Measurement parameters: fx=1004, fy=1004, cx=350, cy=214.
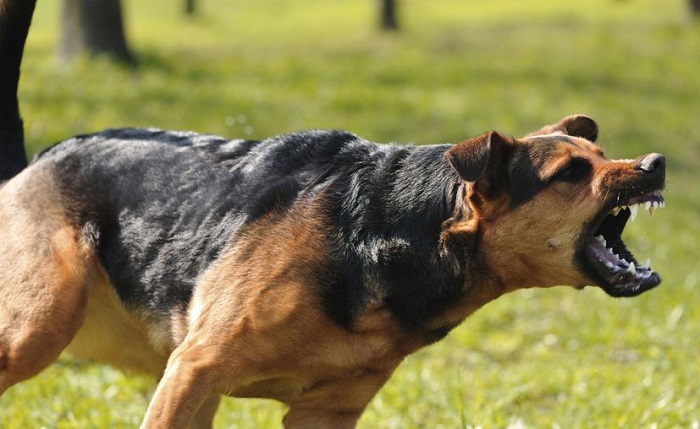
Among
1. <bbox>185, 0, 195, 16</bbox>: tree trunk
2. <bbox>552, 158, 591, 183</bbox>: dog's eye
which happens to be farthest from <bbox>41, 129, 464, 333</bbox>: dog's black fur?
<bbox>185, 0, 195, 16</bbox>: tree trunk

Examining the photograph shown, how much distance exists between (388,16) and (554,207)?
20344mm

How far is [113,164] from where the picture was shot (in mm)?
5230

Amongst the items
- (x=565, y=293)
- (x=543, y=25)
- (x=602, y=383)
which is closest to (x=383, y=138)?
(x=565, y=293)

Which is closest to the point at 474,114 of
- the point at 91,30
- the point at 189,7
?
the point at 91,30

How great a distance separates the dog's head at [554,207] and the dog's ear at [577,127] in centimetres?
48

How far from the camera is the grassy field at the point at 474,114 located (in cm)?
676

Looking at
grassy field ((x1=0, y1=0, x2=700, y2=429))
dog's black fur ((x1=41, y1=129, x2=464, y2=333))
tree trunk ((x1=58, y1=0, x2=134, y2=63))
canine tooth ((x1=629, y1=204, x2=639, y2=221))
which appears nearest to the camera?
canine tooth ((x1=629, y1=204, x2=639, y2=221))

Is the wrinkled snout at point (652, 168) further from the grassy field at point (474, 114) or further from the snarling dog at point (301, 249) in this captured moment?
the grassy field at point (474, 114)

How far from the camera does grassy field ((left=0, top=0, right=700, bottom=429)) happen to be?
266 inches

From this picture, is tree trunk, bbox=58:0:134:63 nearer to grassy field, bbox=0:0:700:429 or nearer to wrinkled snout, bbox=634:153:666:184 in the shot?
grassy field, bbox=0:0:700:429

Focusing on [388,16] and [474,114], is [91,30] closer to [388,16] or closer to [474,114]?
[474,114]

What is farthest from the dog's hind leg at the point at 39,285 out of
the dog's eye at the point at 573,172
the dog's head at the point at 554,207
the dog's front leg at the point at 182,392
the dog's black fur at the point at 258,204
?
the dog's eye at the point at 573,172

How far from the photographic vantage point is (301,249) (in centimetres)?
461

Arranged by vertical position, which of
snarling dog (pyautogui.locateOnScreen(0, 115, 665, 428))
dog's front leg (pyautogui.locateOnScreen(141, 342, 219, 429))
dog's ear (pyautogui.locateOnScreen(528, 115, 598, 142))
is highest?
dog's ear (pyautogui.locateOnScreen(528, 115, 598, 142))
